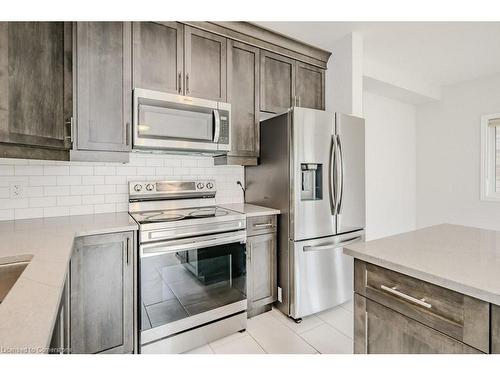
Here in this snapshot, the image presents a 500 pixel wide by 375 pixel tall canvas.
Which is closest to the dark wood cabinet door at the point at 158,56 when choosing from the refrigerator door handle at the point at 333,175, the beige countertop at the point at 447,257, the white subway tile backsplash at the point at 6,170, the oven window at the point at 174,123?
the oven window at the point at 174,123

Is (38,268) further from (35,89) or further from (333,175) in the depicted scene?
(333,175)

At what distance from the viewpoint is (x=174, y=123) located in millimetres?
1994

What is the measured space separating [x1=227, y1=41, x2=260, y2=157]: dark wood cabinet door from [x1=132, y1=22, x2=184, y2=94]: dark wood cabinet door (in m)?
0.45

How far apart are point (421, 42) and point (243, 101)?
→ 79.8 inches

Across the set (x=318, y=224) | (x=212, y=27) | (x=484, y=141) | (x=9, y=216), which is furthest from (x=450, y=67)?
(x=9, y=216)

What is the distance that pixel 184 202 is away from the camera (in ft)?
7.90

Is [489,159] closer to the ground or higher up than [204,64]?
closer to the ground

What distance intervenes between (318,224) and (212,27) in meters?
1.92

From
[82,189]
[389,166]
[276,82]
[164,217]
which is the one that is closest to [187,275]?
[164,217]

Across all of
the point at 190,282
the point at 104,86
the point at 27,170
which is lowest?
the point at 190,282

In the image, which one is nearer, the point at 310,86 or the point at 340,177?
the point at 340,177

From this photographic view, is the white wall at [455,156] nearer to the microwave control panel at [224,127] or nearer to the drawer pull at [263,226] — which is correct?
the drawer pull at [263,226]

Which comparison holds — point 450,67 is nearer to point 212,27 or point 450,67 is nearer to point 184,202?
point 212,27

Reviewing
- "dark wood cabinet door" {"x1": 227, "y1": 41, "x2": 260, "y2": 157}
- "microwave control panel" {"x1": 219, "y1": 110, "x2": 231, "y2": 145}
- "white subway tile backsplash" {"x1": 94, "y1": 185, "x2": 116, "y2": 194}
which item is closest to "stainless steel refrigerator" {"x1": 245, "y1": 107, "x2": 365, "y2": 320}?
"dark wood cabinet door" {"x1": 227, "y1": 41, "x2": 260, "y2": 157}
